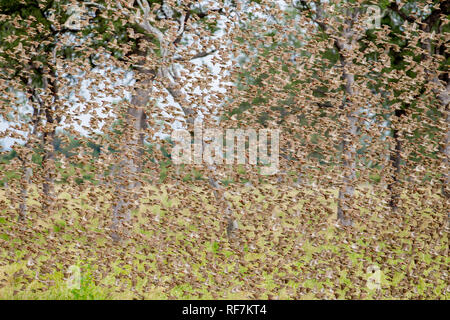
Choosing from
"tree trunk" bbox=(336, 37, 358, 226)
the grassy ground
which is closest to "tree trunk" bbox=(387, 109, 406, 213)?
the grassy ground

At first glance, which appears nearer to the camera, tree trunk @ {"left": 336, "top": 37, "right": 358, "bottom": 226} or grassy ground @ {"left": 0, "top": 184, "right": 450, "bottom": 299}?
grassy ground @ {"left": 0, "top": 184, "right": 450, "bottom": 299}

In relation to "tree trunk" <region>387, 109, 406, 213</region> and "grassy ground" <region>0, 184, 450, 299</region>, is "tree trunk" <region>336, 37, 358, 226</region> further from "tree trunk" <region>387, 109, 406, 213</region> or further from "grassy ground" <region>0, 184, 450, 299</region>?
"tree trunk" <region>387, 109, 406, 213</region>

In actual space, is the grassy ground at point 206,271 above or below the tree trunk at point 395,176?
below

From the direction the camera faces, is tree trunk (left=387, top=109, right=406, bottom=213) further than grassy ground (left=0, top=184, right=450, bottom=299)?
Yes

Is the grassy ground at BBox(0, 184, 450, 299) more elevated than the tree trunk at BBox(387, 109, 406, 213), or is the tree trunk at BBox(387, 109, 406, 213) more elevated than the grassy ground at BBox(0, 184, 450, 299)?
the tree trunk at BBox(387, 109, 406, 213)

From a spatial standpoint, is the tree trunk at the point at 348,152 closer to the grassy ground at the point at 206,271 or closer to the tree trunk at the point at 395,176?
the grassy ground at the point at 206,271

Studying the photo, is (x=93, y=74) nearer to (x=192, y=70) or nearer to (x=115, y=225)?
(x=192, y=70)

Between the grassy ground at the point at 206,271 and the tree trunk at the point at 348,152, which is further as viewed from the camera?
the tree trunk at the point at 348,152

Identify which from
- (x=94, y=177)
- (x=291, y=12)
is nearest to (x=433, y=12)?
(x=291, y=12)

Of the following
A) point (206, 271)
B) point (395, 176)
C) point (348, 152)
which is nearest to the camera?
point (206, 271)

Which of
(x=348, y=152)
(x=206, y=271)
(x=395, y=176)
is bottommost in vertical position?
(x=206, y=271)

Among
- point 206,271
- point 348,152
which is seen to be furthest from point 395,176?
point 206,271

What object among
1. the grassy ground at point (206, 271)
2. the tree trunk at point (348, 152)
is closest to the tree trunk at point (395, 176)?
the grassy ground at point (206, 271)

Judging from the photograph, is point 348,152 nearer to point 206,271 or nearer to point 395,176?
point 395,176
